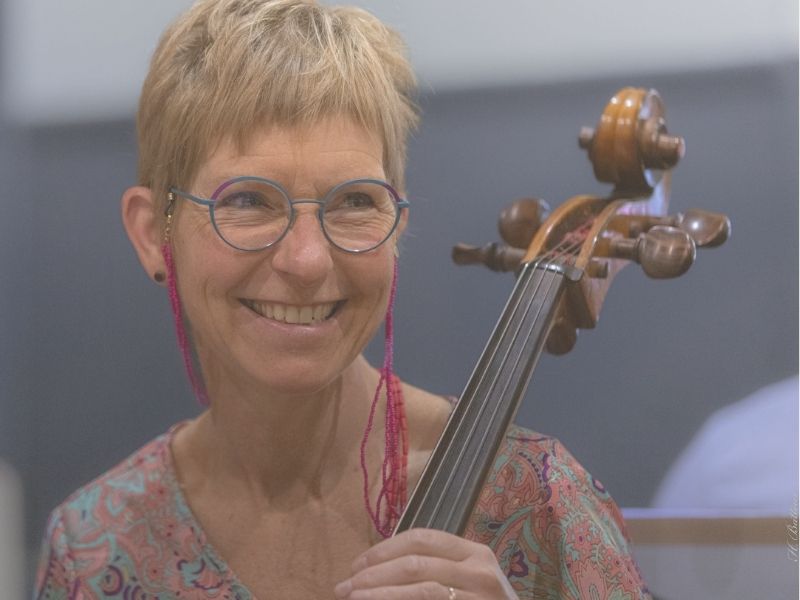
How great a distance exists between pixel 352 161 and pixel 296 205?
7 centimetres

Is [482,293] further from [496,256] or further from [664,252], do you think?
[664,252]

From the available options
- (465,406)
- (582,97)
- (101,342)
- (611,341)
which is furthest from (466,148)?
(465,406)

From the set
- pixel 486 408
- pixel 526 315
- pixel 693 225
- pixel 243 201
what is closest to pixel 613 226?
pixel 693 225

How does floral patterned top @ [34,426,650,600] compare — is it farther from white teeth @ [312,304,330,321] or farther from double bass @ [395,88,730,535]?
white teeth @ [312,304,330,321]

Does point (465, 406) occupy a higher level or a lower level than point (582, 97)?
lower

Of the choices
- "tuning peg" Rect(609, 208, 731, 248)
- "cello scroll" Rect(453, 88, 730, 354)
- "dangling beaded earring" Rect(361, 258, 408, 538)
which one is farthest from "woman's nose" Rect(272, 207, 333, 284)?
"tuning peg" Rect(609, 208, 731, 248)

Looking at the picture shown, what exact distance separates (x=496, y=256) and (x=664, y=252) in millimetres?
184

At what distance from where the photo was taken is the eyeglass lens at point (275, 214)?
3.47 ft

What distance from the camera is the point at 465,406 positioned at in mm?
1067

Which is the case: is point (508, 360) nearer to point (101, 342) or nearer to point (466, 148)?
point (466, 148)

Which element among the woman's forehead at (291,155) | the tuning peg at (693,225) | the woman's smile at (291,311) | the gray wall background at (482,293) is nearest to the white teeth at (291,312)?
the woman's smile at (291,311)

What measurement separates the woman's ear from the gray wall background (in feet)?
1.46

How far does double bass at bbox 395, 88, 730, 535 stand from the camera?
3.38 ft

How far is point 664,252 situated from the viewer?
1.15 metres
